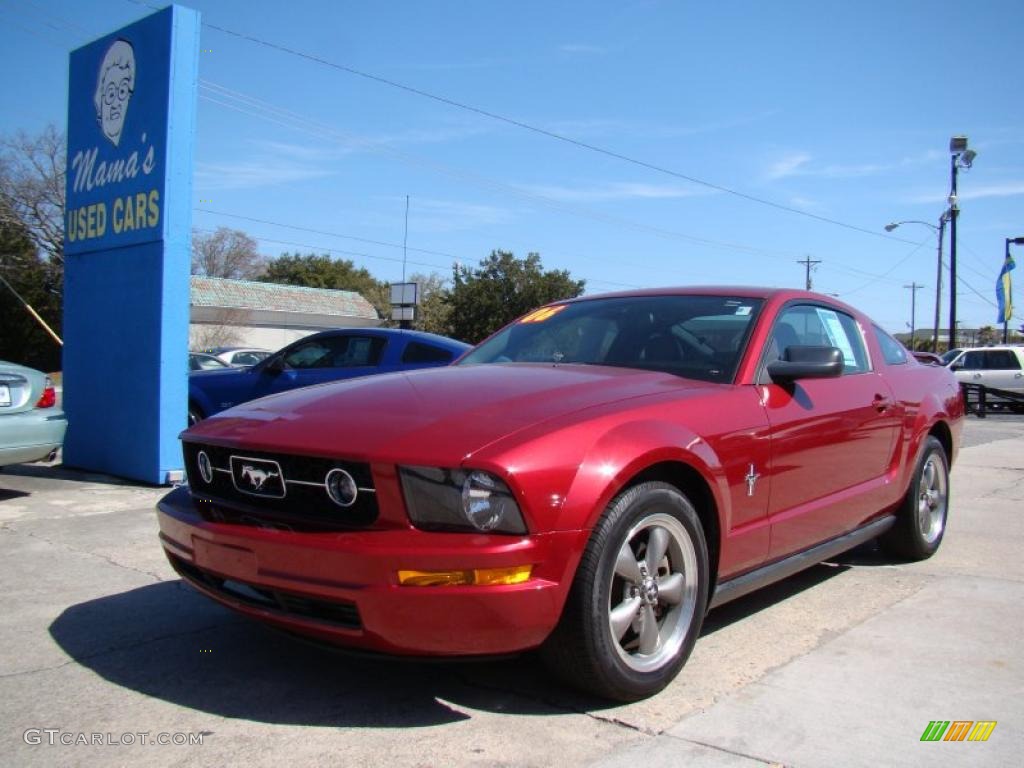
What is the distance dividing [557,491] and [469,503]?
0.28 meters

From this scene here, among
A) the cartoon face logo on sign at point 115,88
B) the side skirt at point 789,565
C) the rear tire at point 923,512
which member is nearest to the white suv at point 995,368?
the rear tire at point 923,512

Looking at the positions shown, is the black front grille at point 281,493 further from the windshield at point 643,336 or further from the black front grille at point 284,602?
the windshield at point 643,336

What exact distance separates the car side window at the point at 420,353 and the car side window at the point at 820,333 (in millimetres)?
4613

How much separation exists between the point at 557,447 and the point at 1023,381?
81.5 ft

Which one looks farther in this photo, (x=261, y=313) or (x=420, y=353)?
(x=261, y=313)

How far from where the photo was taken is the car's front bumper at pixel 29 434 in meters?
6.59

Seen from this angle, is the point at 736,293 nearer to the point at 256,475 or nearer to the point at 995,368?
the point at 256,475

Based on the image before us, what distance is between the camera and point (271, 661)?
3438 mm

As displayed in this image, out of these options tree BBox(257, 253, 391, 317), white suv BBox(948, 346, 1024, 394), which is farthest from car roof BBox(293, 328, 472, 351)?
tree BBox(257, 253, 391, 317)

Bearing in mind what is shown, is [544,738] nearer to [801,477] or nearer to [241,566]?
[241,566]

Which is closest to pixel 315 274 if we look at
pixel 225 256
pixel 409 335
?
pixel 225 256

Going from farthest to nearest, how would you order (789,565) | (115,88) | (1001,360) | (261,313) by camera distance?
(261,313), (1001,360), (115,88), (789,565)

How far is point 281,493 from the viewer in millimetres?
2961

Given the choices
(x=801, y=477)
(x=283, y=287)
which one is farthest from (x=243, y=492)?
(x=283, y=287)
